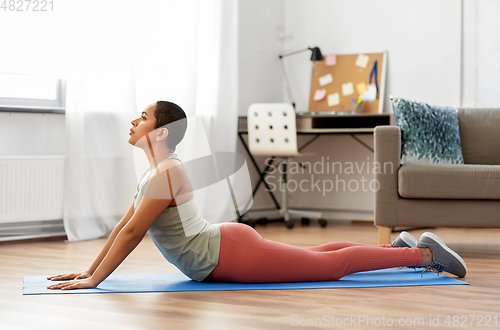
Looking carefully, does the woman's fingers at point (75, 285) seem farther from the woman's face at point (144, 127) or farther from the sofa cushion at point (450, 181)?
the sofa cushion at point (450, 181)

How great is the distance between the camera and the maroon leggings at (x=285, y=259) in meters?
1.90

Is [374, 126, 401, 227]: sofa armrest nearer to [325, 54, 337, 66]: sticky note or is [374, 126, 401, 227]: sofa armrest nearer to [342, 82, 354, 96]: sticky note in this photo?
[342, 82, 354, 96]: sticky note

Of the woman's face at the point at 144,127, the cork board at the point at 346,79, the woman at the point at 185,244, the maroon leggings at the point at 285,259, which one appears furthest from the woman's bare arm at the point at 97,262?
the cork board at the point at 346,79

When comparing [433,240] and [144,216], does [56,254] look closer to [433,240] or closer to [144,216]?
[144,216]

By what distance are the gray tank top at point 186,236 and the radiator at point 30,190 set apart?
1592 mm

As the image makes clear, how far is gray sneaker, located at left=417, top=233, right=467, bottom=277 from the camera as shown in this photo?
204 cm

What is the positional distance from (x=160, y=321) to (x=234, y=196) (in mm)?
2405

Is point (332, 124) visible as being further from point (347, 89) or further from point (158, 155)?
point (158, 155)

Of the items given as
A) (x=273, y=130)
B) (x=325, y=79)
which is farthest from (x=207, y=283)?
(x=325, y=79)

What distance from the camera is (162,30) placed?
3727 millimetres

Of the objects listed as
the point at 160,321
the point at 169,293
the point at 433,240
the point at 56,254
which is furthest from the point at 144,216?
Answer: the point at 56,254

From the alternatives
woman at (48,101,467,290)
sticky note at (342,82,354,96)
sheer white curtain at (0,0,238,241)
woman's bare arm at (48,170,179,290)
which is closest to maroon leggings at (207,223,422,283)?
woman at (48,101,467,290)

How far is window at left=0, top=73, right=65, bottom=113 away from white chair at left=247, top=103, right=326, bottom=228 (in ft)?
4.33

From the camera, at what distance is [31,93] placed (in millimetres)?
3385
